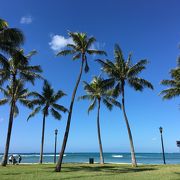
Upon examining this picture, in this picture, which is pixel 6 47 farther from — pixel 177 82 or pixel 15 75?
pixel 177 82

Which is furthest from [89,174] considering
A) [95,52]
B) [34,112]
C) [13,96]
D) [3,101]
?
[34,112]

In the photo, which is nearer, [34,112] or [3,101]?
[3,101]

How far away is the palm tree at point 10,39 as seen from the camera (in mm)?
20578

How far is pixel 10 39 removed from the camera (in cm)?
2092

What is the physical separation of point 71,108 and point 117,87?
977 centimetres

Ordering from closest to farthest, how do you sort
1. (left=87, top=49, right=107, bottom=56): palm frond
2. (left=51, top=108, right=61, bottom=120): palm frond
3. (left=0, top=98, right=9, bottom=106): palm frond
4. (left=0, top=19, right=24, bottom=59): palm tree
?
(left=0, top=19, right=24, bottom=59): palm tree < (left=87, top=49, right=107, bottom=56): palm frond < (left=0, top=98, right=9, bottom=106): palm frond < (left=51, top=108, right=61, bottom=120): palm frond

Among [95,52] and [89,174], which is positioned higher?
[95,52]

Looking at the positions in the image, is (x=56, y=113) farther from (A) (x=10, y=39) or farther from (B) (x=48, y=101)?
(A) (x=10, y=39)

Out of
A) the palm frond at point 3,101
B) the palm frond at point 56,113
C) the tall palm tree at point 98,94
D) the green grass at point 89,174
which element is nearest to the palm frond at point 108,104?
the tall palm tree at point 98,94

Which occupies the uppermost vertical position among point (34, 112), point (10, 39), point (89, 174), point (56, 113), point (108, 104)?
point (10, 39)

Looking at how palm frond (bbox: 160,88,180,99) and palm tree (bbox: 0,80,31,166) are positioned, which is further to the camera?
palm frond (bbox: 160,88,180,99)

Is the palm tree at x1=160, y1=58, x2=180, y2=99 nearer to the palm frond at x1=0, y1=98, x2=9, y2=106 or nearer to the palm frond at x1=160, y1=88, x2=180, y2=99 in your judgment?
the palm frond at x1=160, y1=88, x2=180, y2=99

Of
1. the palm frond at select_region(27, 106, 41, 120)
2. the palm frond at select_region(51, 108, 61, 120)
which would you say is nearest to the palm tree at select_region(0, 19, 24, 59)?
the palm frond at select_region(27, 106, 41, 120)

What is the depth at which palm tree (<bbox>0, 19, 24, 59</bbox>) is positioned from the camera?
2058 centimetres
